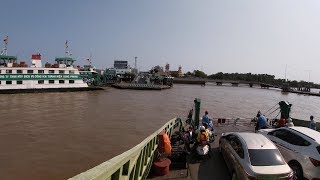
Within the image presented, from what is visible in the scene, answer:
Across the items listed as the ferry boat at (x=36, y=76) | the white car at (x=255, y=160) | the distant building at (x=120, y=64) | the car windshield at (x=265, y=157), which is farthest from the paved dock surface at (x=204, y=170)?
the distant building at (x=120, y=64)

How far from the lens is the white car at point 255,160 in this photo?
26.3 feet

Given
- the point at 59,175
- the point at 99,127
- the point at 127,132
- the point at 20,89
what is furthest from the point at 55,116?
the point at 20,89

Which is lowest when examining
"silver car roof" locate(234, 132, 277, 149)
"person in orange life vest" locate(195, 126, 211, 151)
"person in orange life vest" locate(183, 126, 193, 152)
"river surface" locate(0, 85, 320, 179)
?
"river surface" locate(0, 85, 320, 179)

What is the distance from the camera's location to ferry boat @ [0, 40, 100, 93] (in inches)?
1855

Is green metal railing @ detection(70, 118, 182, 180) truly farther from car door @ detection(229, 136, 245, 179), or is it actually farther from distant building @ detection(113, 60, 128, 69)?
distant building @ detection(113, 60, 128, 69)

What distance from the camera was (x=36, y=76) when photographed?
50062 millimetres

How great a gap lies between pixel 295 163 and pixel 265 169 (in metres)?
2.36

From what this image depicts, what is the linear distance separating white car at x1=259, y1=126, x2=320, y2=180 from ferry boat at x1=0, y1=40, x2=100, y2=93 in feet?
149

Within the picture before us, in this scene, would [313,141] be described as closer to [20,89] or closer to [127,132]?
[127,132]

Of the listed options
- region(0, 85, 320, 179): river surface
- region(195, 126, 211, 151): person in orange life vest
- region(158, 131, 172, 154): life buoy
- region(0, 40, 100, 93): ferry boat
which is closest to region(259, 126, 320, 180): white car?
region(195, 126, 211, 151): person in orange life vest

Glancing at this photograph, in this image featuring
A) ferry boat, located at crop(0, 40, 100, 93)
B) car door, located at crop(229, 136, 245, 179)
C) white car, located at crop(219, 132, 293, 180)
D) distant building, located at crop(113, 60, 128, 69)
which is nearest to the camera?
white car, located at crop(219, 132, 293, 180)

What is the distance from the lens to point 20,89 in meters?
47.9

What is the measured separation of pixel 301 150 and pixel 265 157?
1831mm

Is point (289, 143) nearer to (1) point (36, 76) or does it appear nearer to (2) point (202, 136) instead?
(2) point (202, 136)
